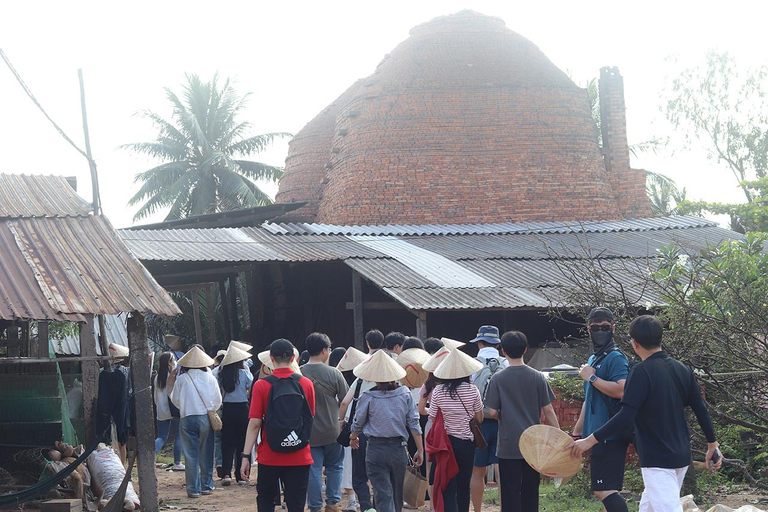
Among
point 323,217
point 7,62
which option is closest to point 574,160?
point 323,217

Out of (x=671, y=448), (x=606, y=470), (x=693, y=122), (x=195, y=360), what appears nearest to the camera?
(x=671, y=448)

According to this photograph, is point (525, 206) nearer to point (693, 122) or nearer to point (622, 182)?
point (622, 182)

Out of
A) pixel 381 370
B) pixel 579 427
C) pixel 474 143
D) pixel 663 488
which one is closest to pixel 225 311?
pixel 474 143

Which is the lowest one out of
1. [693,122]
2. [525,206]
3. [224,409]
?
[224,409]

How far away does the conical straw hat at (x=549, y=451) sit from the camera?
580 cm

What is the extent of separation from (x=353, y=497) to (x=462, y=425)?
2.35 m

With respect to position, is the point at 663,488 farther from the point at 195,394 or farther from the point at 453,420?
the point at 195,394

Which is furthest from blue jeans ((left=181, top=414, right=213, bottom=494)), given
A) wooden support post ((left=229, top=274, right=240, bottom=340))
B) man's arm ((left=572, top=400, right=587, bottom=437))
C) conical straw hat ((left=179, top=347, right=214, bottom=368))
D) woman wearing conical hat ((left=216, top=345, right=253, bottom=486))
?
wooden support post ((left=229, top=274, right=240, bottom=340))

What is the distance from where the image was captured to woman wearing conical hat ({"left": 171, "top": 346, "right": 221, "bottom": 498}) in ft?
32.3

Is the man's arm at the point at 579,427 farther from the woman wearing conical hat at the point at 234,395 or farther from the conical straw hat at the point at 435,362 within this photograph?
the woman wearing conical hat at the point at 234,395

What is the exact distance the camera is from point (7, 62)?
9.40m

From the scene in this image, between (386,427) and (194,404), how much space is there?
3.63m

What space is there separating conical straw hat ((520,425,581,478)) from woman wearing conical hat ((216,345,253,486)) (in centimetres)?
489

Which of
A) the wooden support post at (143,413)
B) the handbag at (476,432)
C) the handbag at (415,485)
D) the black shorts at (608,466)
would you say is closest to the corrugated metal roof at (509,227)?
the wooden support post at (143,413)
